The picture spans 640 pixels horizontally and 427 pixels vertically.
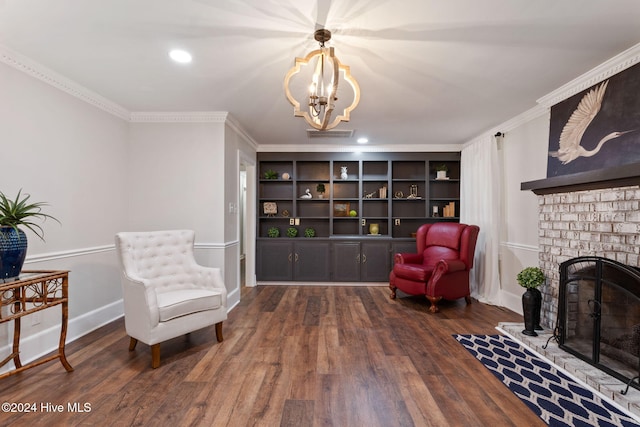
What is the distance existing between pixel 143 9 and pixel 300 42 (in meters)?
0.99

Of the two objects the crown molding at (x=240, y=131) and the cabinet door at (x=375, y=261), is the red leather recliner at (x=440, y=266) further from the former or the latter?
the crown molding at (x=240, y=131)

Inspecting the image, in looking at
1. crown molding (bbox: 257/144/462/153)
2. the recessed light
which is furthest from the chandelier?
crown molding (bbox: 257/144/462/153)

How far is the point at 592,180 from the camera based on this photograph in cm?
242

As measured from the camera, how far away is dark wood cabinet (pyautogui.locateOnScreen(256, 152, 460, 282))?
525 centimetres

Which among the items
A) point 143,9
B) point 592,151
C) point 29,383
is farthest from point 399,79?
point 29,383

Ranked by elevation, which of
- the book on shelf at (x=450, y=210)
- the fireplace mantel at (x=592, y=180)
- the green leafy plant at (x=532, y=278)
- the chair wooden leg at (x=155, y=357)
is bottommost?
the chair wooden leg at (x=155, y=357)

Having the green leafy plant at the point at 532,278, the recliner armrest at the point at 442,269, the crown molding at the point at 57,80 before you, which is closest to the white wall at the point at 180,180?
the crown molding at the point at 57,80

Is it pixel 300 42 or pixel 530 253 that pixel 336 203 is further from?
pixel 300 42

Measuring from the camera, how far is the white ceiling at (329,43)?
186cm

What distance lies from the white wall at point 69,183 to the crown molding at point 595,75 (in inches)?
186

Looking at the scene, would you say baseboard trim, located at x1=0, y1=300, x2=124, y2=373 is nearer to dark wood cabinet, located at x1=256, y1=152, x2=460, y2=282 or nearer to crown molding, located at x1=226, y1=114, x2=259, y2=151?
dark wood cabinet, located at x1=256, y1=152, x2=460, y2=282

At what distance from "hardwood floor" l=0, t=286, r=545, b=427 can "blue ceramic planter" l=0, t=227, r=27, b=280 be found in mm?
809

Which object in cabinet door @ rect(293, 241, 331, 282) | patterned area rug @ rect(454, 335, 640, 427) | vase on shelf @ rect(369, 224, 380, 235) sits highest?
vase on shelf @ rect(369, 224, 380, 235)

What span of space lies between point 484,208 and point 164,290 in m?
4.24
